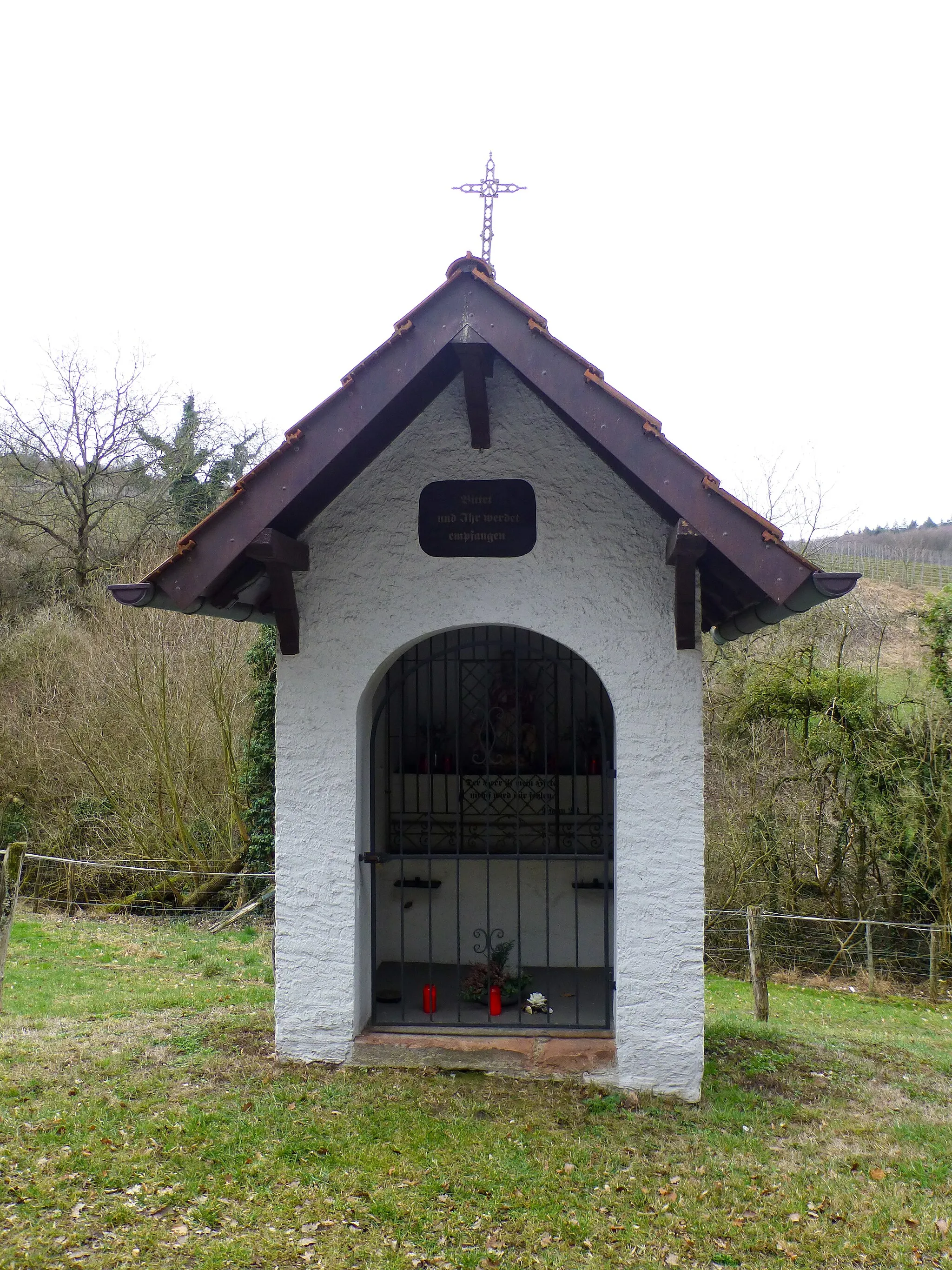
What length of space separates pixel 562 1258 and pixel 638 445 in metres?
3.24

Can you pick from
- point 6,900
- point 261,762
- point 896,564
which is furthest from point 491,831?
point 896,564

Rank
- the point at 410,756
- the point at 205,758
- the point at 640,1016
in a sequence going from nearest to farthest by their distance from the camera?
the point at 640,1016 < the point at 410,756 < the point at 205,758

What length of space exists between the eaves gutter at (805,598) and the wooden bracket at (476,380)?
1662mm

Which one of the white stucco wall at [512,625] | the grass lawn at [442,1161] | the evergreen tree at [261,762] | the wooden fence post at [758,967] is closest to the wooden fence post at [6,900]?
the grass lawn at [442,1161]

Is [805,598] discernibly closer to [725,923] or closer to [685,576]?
[685,576]

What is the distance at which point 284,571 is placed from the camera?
16.1 ft

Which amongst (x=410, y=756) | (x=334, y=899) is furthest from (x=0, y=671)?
(x=334, y=899)

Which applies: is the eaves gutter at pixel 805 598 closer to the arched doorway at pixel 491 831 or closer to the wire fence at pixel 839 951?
the arched doorway at pixel 491 831

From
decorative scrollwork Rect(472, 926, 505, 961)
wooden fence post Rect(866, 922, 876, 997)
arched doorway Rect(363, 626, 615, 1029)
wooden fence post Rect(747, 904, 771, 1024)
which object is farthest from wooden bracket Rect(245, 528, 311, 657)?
wooden fence post Rect(866, 922, 876, 997)

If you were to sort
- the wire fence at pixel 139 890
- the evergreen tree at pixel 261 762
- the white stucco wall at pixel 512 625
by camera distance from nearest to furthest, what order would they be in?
the white stucco wall at pixel 512 625 < the evergreen tree at pixel 261 762 < the wire fence at pixel 139 890

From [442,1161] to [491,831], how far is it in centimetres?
314

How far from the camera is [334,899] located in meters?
5.07

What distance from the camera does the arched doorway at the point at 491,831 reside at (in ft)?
19.5

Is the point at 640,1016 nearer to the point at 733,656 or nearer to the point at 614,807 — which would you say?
the point at 614,807
